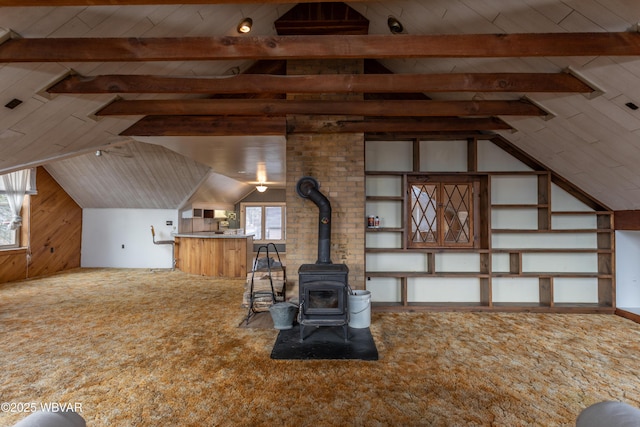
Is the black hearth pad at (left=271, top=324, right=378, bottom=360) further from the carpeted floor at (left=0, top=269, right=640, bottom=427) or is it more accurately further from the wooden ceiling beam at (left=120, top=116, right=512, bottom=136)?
the wooden ceiling beam at (left=120, top=116, right=512, bottom=136)

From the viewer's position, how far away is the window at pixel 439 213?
4652 millimetres

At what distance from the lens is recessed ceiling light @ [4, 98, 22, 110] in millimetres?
2999

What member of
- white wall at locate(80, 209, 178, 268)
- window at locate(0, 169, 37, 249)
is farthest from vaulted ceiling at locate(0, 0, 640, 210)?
white wall at locate(80, 209, 178, 268)

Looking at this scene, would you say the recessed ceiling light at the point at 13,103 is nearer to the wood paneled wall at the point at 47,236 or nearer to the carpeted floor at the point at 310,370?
the carpeted floor at the point at 310,370

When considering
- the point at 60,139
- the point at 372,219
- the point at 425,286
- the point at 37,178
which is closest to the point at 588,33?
the point at 372,219

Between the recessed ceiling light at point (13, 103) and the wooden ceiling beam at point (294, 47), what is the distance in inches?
29.8

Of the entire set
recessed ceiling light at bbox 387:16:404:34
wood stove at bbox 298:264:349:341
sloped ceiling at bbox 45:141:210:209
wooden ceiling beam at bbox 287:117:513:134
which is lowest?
wood stove at bbox 298:264:349:341

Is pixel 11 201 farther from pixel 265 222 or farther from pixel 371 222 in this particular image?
pixel 371 222

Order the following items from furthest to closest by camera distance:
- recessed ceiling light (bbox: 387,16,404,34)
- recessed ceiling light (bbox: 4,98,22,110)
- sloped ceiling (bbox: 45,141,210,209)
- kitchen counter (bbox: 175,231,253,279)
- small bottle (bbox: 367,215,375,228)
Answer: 1. kitchen counter (bbox: 175,231,253,279)
2. sloped ceiling (bbox: 45,141,210,209)
3. small bottle (bbox: 367,215,375,228)
4. recessed ceiling light (bbox: 387,16,404,34)
5. recessed ceiling light (bbox: 4,98,22,110)

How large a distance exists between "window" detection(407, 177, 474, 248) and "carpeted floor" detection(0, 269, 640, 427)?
1065 mm

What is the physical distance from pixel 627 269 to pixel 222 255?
23.0 feet

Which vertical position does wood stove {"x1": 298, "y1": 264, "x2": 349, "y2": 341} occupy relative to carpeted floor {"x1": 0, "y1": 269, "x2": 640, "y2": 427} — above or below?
above

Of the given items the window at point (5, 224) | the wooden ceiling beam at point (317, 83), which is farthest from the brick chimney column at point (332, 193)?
the window at point (5, 224)

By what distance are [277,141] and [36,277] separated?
21.0 ft
